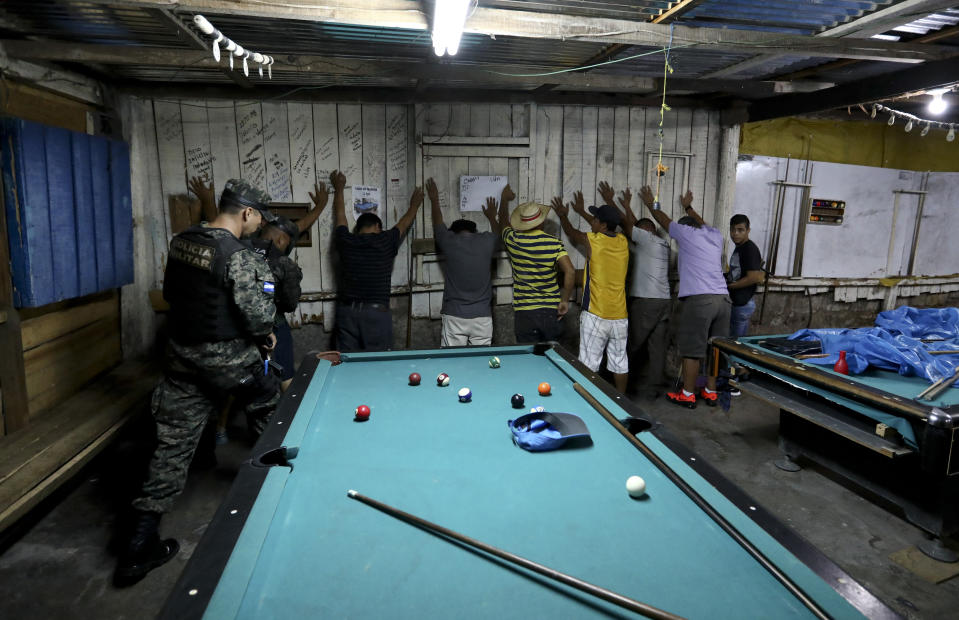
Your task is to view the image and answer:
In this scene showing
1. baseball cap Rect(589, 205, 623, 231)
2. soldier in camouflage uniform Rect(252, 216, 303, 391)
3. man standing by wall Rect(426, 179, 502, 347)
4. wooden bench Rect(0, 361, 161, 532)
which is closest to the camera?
wooden bench Rect(0, 361, 161, 532)

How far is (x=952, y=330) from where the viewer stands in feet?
11.8

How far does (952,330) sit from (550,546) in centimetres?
367

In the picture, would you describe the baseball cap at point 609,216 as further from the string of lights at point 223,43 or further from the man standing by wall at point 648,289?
the string of lights at point 223,43

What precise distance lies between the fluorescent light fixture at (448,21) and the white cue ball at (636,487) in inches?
73.7

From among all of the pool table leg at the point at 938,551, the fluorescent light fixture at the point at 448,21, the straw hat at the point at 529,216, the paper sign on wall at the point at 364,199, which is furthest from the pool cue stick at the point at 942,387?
the paper sign on wall at the point at 364,199

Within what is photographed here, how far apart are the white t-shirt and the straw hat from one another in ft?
3.13

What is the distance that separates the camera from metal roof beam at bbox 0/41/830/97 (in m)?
3.26

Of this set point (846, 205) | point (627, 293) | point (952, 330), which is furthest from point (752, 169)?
point (952, 330)

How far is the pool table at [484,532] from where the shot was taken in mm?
1227

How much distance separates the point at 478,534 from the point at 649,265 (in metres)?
3.97

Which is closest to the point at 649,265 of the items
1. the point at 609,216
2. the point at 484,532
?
the point at 609,216

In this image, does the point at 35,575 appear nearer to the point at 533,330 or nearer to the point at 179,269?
the point at 179,269

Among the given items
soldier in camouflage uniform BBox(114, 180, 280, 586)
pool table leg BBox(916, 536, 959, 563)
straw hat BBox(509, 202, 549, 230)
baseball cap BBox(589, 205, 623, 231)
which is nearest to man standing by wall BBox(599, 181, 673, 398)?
baseball cap BBox(589, 205, 623, 231)

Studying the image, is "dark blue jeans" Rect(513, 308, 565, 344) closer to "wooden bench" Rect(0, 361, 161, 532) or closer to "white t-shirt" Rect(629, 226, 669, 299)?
"white t-shirt" Rect(629, 226, 669, 299)
